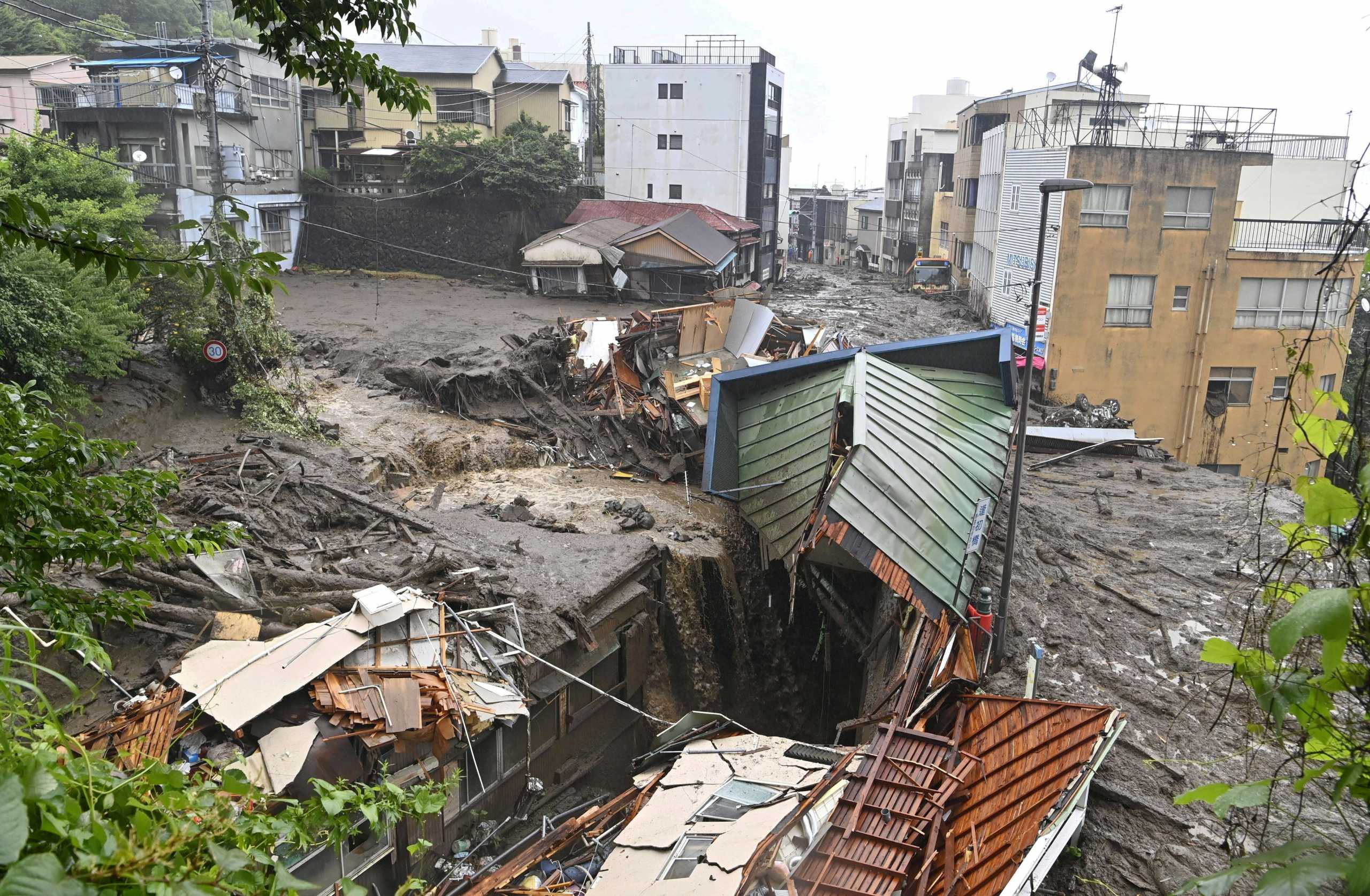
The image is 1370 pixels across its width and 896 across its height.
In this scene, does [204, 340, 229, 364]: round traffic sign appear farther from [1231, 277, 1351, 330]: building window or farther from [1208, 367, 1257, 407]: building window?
[1231, 277, 1351, 330]: building window

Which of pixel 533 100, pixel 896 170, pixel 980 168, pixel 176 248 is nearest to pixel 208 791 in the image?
pixel 176 248

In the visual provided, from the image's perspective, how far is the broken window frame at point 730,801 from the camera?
893cm

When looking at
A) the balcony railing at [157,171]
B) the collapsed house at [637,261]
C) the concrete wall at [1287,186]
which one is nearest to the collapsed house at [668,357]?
the collapsed house at [637,261]

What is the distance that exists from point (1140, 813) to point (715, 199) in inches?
1397

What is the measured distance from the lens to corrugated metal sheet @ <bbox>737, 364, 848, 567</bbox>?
12859 mm

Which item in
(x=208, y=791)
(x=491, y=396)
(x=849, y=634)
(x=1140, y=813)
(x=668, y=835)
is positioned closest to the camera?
(x=208, y=791)

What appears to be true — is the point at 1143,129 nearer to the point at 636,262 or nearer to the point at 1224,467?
the point at 1224,467

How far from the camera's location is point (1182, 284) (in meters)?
24.6

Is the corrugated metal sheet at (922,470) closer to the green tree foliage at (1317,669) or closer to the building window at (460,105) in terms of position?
the green tree foliage at (1317,669)

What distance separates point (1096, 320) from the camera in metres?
25.0

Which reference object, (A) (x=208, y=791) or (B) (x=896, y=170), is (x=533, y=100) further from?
(A) (x=208, y=791)

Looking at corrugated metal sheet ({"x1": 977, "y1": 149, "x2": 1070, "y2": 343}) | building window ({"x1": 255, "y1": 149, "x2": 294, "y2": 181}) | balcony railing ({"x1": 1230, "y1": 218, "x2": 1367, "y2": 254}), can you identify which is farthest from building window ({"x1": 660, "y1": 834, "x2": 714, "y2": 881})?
building window ({"x1": 255, "y1": 149, "x2": 294, "y2": 181})

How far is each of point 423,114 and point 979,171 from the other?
24.0m

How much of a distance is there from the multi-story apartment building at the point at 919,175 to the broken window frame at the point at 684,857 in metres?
42.6
